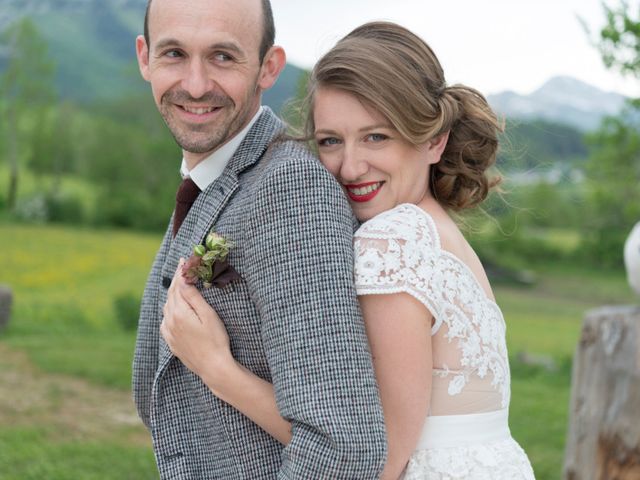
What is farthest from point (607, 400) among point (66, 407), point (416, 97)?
point (66, 407)

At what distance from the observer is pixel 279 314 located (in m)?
1.85

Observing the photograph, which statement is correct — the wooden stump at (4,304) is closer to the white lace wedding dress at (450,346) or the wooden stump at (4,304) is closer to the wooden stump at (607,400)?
the wooden stump at (607,400)

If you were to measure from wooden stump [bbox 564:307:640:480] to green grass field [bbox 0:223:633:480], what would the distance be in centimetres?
222

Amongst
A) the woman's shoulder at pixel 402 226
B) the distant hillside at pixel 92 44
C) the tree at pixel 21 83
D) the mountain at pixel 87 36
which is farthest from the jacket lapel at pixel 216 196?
the mountain at pixel 87 36

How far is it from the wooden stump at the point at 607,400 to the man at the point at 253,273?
3.00m

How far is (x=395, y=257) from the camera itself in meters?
1.97

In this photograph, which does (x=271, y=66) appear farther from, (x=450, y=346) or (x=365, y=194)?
(x=450, y=346)

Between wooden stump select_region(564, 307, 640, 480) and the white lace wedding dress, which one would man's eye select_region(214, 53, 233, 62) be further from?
wooden stump select_region(564, 307, 640, 480)

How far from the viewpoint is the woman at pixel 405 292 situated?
1947 millimetres

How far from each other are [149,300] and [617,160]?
864 centimetres

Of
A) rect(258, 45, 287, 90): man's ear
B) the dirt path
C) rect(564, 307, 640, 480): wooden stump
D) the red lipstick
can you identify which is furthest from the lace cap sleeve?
the dirt path

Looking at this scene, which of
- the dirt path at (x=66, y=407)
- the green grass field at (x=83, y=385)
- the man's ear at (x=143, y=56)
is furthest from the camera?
the dirt path at (x=66, y=407)

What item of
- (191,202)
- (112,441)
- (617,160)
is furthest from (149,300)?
(617,160)

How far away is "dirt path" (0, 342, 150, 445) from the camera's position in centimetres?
758
